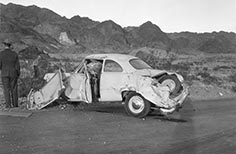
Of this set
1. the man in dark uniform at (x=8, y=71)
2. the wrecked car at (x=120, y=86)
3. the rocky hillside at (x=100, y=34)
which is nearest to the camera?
the wrecked car at (x=120, y=86)

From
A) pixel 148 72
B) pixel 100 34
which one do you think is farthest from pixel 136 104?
pixel 100 34

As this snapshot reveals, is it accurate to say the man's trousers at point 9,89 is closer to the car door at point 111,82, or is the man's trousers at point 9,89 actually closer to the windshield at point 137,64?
the car door at point 111,82

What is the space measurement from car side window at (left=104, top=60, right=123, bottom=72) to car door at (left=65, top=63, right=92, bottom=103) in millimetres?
635

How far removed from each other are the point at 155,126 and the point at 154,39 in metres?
149

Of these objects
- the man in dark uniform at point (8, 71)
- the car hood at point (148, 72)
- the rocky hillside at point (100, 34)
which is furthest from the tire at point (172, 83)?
the rocky hillside at point (100, 34)

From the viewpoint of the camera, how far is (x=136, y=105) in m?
10.3

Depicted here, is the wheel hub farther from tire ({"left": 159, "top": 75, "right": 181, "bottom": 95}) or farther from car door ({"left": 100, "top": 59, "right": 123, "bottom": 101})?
tire ({"left": 159, "top": 75, "right": 181, "bottom": 95})

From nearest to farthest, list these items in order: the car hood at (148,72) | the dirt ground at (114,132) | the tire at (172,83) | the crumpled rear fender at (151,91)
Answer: the dirt ground at (114,132) → the crumpled rear fender at (151,91) → the car hood at (148,72) → the tire at (172,83)

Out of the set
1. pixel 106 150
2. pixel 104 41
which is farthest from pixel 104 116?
pixel 104 41

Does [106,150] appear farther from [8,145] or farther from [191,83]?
[191,83]

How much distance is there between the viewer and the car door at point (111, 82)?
1055cm

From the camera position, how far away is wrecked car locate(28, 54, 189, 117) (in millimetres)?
9943

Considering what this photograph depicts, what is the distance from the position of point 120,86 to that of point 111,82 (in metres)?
0.32

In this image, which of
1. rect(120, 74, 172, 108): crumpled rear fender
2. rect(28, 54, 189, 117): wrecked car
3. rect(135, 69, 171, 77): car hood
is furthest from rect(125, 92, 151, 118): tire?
rect(135, 69, 171, 77): car hood
